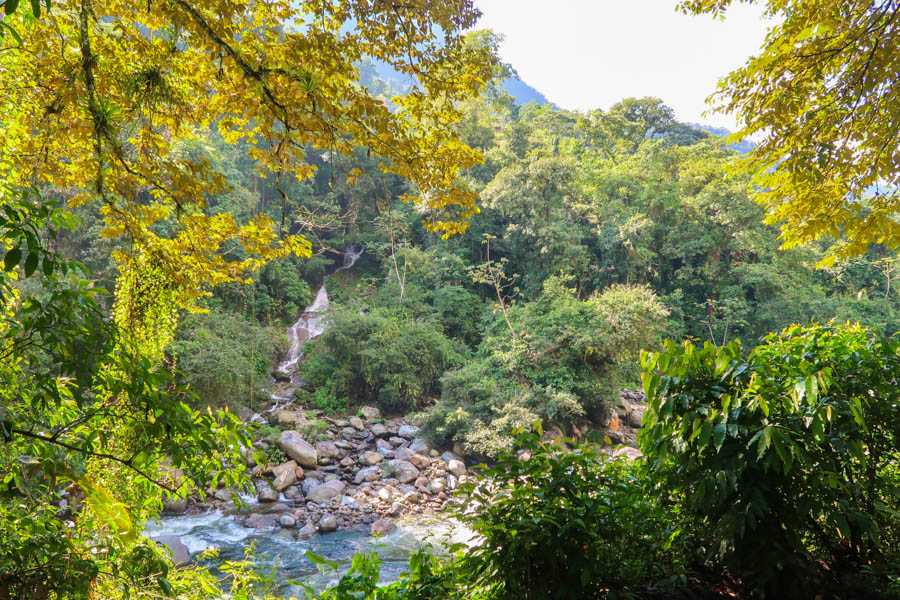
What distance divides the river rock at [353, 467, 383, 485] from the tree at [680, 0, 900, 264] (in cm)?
801

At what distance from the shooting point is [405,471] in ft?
29.9

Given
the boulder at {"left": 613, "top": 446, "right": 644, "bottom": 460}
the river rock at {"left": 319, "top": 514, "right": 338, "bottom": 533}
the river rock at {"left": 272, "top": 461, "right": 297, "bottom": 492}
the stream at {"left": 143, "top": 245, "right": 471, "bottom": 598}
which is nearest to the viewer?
the boulder at {"left": 613, "top": 446, "right": 644, "bottom": 460}

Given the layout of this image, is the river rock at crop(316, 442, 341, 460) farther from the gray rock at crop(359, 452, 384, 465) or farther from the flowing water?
the flowing water

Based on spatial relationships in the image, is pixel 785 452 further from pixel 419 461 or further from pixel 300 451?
pixel 300 451

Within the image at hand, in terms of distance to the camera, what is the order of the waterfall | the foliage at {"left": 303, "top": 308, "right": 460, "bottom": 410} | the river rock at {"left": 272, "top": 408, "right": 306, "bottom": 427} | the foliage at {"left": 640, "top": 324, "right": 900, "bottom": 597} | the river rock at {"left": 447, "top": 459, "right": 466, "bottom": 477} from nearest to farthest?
the foliage at {"left": 640, "top": 324, "right": 900, "bottom": 597}, the river rock at {"left": 447, "top": 459, "right": 466, "bottom": 477}, the river rock at {"left": 272, "top": 408, "right": 306, "bottom": 427}, the foliage at {"left": 303, "top": 308, "right": 460, "bottom": 410}, the waterfall

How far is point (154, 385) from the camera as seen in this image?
1610 mm

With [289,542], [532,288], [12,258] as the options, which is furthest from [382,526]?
[532,288]

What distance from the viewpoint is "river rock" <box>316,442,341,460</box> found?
9.49m

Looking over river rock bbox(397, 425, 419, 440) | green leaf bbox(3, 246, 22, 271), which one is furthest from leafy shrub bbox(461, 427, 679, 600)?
river rock bbox(397, 425, 419, 440)

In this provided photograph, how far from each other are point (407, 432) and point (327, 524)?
3.67m

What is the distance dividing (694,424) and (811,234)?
3.02m

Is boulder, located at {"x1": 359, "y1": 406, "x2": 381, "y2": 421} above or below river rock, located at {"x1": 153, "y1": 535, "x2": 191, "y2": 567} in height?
above

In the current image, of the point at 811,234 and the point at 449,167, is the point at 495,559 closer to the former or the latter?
the point at 449,167

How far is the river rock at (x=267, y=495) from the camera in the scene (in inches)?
314
